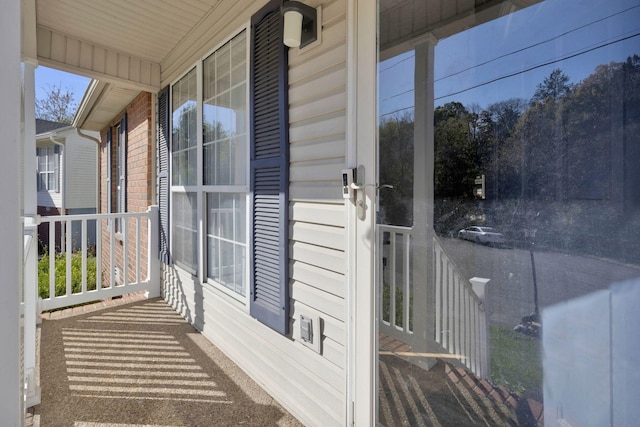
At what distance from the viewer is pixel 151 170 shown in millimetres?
4461

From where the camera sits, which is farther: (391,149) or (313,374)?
(313,374)

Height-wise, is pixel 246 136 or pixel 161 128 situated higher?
pixel 161 128

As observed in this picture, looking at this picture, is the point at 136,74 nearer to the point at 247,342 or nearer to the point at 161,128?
the point at 161,128

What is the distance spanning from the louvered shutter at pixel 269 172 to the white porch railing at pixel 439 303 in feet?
2.54

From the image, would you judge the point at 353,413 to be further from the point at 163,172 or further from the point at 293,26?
the point at 163,172

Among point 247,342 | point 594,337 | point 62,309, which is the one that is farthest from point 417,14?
point 62,309

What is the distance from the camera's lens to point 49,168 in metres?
12.0

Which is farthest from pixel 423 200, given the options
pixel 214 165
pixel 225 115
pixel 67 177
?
pixel 67 177

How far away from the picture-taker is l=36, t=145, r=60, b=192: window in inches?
459

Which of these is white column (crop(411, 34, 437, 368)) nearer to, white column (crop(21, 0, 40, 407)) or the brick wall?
white column (crop(21, 0, 40, 407))

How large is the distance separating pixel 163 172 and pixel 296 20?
2.91 m

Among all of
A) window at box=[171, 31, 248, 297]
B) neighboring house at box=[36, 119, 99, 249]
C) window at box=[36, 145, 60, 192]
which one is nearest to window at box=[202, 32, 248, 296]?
window at box=[171, 31, 248, 297]

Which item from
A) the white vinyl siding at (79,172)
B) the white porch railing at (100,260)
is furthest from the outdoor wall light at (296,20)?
the white vinyl siding at (79,172)

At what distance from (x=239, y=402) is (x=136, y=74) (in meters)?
3.83
